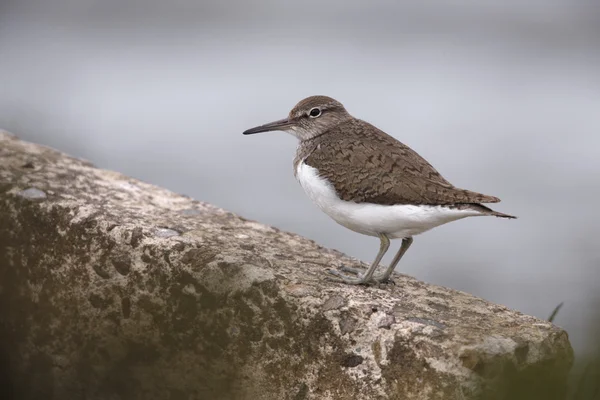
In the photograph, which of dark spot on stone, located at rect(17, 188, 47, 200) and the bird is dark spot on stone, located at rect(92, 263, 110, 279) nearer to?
dark spot on stone, located at rect(17, 188, 47, 200)

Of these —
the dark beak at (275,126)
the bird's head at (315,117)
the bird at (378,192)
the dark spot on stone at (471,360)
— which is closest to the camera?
the dark spot on stone at (471,360)

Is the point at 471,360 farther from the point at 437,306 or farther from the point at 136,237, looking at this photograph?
the point at 136,237

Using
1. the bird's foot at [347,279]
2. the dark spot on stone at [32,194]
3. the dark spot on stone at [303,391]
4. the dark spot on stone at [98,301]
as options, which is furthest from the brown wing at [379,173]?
the dark spot on stone at [32,194]

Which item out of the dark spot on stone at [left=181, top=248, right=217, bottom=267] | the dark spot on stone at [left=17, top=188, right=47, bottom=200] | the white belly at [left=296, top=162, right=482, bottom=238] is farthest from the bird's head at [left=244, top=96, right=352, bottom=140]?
the dark spot on stone at [left=17, top=188, right=47, bottom=200]

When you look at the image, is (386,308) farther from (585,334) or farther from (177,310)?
(585,334)

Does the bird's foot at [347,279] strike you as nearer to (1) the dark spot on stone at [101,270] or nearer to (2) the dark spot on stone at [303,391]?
(2) the dark spot on stone at [303,391]

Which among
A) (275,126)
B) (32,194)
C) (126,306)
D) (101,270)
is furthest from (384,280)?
(32,194)

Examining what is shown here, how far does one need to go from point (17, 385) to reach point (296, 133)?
3063 millimetres

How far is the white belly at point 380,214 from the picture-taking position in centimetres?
498

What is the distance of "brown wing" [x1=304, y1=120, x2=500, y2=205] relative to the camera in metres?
5.02

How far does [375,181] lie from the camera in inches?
204

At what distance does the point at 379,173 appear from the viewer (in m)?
5.21

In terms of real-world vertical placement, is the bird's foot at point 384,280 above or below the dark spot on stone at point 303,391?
above

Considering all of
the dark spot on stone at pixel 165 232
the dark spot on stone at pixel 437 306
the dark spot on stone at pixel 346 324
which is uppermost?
the dark spot on stone at pixel 437 306
